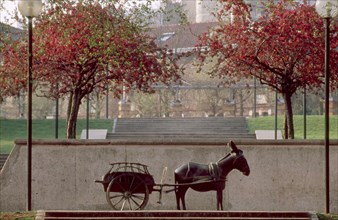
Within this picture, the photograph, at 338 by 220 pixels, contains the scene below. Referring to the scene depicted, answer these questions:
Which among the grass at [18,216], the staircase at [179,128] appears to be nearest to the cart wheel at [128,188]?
the grass at [18,216]

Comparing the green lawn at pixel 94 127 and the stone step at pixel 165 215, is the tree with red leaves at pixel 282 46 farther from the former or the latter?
the green lawn at pixel 94 127

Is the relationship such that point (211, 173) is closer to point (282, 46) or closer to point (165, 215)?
point (165, 215)

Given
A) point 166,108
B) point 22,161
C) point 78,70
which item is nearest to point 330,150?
point 22,161

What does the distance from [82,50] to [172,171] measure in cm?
1051

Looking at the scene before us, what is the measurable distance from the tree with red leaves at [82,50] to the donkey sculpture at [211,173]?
33.6 feet

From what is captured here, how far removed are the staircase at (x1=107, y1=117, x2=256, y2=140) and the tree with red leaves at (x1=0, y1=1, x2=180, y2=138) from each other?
14.0 metres

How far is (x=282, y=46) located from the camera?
112ft

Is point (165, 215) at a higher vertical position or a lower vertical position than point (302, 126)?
lower

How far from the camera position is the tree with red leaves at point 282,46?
111 ft

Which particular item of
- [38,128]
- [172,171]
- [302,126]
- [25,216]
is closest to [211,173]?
[172,171]

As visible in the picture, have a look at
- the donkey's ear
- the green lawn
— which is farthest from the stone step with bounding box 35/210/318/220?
the green lawn

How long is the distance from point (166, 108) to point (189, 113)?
11.4 m

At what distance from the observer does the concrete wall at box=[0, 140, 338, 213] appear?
25.1 meters

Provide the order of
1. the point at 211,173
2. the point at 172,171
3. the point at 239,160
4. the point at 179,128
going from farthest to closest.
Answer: the point at 179,128
the point at 172,171
the point at 239,160
the point at 211,173
